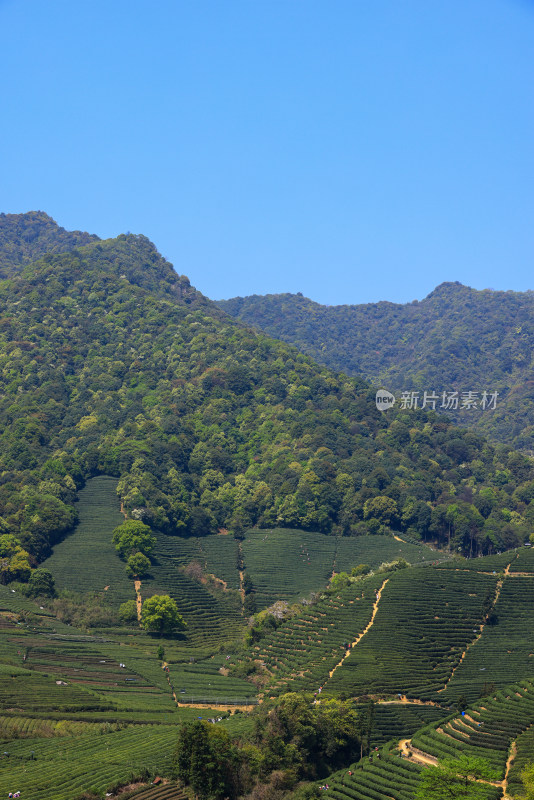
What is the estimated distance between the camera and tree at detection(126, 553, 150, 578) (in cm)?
9206

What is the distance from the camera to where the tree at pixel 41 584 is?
86.2 metres

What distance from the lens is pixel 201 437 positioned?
126812 millimetres

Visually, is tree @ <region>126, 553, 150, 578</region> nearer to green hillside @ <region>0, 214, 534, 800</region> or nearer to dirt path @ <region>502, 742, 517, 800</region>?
green hillside @ <region>0, 214, 534, 800</region>

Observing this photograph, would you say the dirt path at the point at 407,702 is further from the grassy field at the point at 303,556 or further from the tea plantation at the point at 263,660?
the grassy field at the point at 303,556

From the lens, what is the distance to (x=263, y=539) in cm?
10631

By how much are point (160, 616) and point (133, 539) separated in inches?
574

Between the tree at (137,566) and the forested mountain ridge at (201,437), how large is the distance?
8.75 metres

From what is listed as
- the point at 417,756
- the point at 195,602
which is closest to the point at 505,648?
the point at 417,756

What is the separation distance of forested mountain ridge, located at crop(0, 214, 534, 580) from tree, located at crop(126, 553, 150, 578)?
345 inches

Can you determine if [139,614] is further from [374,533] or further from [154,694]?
[374,533]

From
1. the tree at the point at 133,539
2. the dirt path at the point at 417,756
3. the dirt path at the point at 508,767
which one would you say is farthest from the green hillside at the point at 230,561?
the tree at the point at 133,539

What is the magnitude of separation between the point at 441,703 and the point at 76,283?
11666cm

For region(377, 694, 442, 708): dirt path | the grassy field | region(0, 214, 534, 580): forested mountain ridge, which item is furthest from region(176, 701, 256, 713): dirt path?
region(0, 214, 534, 580): forested mountain ridge

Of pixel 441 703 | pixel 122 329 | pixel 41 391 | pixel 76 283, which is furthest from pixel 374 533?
pixel 76 283
